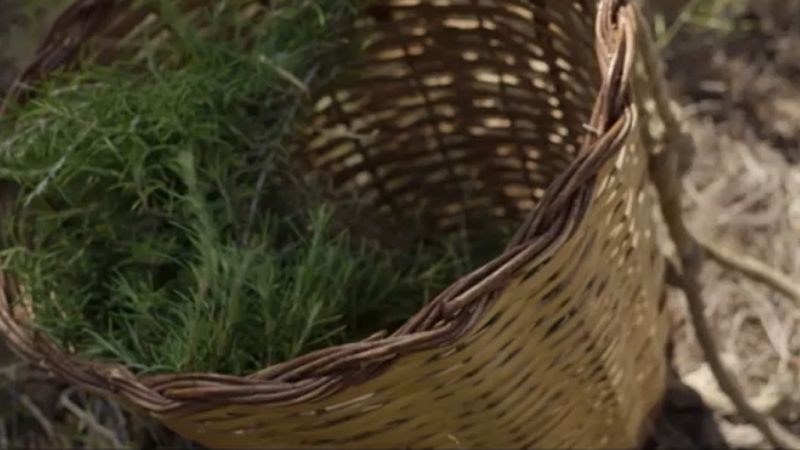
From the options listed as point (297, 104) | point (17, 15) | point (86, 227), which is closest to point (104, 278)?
point (86, 227)

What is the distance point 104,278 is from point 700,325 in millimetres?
411

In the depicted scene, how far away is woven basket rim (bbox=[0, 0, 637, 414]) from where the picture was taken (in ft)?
2.03

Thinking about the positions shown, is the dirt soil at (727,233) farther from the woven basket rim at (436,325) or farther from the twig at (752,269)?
the woven basket rim at (436,325)


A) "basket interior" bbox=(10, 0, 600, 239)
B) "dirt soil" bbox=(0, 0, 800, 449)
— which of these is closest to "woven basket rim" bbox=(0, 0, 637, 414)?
"basket interior" bbox=(10, 0, 600, 239)

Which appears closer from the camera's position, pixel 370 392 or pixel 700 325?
pixel 370 392

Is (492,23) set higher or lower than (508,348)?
higher

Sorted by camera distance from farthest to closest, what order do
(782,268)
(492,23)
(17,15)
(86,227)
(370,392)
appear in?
(17,15)
(782,268)
(492,23)
(86,227)
(370,392)

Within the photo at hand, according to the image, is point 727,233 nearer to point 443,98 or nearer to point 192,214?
point 443,98

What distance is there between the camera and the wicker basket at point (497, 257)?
Result: 64 centimetres

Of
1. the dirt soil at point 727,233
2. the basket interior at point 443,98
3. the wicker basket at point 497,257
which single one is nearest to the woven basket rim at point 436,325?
the wicker basket at point 497,257

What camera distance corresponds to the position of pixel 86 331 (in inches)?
29.2

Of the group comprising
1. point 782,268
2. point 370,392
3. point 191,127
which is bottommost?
point 782,268

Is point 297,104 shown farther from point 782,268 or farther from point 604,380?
point 782,268

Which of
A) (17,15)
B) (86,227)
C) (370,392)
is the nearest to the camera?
(370,392)
